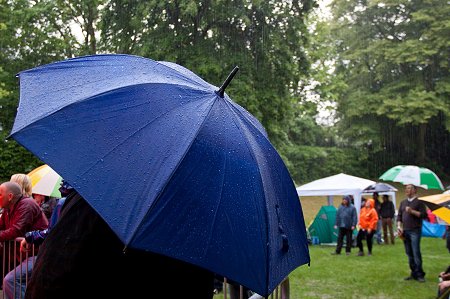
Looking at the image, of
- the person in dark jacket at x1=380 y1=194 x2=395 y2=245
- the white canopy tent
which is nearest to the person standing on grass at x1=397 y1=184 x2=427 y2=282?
the person in dark jacket at x1=380 y1=194 x2=395 y2=245

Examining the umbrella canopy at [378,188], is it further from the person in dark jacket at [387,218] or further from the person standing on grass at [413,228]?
the person standing on grass at [413,228]

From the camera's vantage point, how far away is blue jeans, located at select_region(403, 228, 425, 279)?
11250 millimetres

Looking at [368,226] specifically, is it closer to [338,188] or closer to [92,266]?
[338,188]

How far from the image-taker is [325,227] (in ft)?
63.2

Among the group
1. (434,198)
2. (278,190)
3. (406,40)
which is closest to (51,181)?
(434,198)

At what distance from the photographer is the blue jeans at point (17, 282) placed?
17.3 feet

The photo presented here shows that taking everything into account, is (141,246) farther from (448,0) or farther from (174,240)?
(448,0)

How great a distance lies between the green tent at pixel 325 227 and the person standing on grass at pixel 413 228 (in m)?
7.69

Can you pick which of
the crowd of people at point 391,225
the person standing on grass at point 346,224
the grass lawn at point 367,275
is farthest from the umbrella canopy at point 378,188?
the person standing on grass at point 346,224

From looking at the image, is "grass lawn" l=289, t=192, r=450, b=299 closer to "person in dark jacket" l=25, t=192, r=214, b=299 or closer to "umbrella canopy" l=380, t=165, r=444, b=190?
"umbrella canopy" l=380, t=165, r=444, b=190

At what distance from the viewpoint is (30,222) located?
5465mm

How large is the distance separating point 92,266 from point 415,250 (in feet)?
33.2

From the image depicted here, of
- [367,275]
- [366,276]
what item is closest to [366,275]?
[367,275]

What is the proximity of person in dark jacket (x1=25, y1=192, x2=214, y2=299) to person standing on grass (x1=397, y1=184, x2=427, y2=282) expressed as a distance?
377 inches
